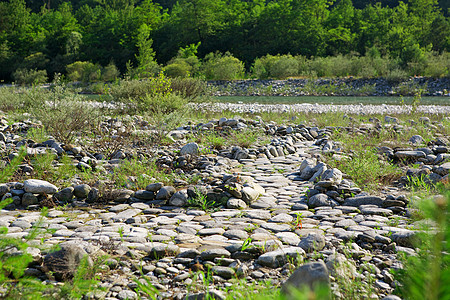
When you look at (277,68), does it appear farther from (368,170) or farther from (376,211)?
(376,211)

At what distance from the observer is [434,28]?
4003 cm

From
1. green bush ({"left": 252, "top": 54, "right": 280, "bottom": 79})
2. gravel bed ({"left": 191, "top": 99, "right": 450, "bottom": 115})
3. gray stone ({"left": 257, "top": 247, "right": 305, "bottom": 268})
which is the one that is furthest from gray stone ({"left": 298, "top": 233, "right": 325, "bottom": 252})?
green bush ({"left": 252, "top": 54, "right": 280, "bottom": 79})

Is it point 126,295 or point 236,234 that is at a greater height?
point 126,295

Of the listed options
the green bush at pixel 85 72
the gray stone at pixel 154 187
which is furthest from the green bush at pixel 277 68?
the gray stone at pixel 154 187

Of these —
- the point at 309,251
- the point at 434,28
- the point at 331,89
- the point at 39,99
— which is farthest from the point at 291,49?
the point at 309,251

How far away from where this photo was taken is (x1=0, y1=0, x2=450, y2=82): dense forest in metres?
44.7

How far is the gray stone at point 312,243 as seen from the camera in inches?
89.0

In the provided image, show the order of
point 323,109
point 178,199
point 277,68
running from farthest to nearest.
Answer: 1. point 277,68
2. point 323,109
3. point 178,199

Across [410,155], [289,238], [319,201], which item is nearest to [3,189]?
[289,238]

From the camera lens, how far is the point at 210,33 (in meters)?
47.4

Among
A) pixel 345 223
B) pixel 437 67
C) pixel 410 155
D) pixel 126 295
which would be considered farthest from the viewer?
pixel 437 67

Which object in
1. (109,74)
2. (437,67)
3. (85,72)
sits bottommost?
(109,74)

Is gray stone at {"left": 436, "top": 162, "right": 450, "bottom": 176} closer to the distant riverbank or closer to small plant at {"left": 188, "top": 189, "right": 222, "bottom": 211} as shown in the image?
small plant at {"left": 188, "top": 189, "right": 222, "bottom": 211}

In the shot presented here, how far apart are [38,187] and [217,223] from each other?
178cm
